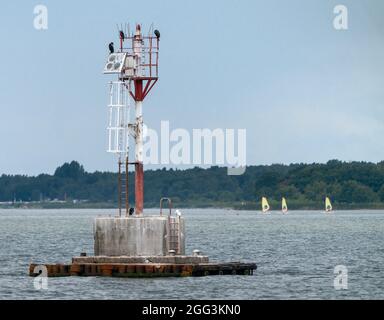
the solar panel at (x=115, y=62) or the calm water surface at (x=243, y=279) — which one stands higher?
the solar panel at (x=115, y=62)

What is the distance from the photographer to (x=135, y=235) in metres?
53.7

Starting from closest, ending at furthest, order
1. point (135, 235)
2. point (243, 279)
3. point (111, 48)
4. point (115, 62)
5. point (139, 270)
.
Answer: point (139, 270), point (135, 235), point (115, 62), point (111, 48), point (243, 279)

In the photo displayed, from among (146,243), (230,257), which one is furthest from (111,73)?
(230,257)

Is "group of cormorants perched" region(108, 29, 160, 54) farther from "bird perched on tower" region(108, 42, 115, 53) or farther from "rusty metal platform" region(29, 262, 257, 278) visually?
"rusty metal platform" region(29, 262, 257, 278)

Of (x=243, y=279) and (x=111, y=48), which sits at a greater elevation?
(x=111, y=48)

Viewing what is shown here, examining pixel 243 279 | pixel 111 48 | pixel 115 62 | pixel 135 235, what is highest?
pixel 111 48

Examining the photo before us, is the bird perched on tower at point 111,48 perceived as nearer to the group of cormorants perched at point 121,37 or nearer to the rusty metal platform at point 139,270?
the group of cormorants perched at point 121,37

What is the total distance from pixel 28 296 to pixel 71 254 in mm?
29240

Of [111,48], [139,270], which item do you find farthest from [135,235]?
[111,48]

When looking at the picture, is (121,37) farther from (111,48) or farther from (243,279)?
(243,279)

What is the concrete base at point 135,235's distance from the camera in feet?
176

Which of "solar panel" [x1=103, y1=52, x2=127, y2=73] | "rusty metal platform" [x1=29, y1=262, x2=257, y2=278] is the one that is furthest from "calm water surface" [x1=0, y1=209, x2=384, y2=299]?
"solar panel" [x1=103, y1=52, x2=127, y2=73]

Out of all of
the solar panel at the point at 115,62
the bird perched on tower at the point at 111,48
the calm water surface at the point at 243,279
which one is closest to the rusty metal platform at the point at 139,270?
the calm water surface at the point at 243,279
